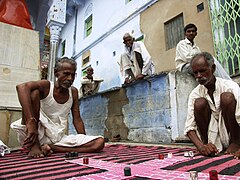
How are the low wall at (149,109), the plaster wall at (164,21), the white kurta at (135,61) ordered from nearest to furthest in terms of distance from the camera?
1. the low wall at (149,109)
2. the white kurta at (135,61)
3. the plaster wall at (164,21)

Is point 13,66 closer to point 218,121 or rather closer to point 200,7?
point 218,121

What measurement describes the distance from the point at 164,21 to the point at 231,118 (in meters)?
5.54

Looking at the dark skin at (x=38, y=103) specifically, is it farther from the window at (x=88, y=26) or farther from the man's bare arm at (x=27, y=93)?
the window at (x=88, y=26)

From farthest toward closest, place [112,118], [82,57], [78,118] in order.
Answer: [82,57] < [112,118] < [78,118]

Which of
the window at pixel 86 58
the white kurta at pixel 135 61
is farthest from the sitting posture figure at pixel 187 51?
the window at pixel 86 58

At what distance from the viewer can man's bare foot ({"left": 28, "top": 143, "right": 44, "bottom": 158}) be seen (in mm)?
2080

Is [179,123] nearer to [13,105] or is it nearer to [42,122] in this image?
[42,122]

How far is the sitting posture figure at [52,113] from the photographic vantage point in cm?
224

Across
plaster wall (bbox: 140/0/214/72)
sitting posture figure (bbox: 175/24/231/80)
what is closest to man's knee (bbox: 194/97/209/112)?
sitting posture figure (bbox: 175/24/231/80)

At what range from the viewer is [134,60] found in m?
5.13

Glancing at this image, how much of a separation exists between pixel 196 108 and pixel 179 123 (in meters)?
1.55

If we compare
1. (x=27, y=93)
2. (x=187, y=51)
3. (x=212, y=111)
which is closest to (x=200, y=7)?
(x=187, y=51)

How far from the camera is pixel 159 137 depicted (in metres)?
3.89

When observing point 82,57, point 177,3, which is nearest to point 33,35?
point 177,3
